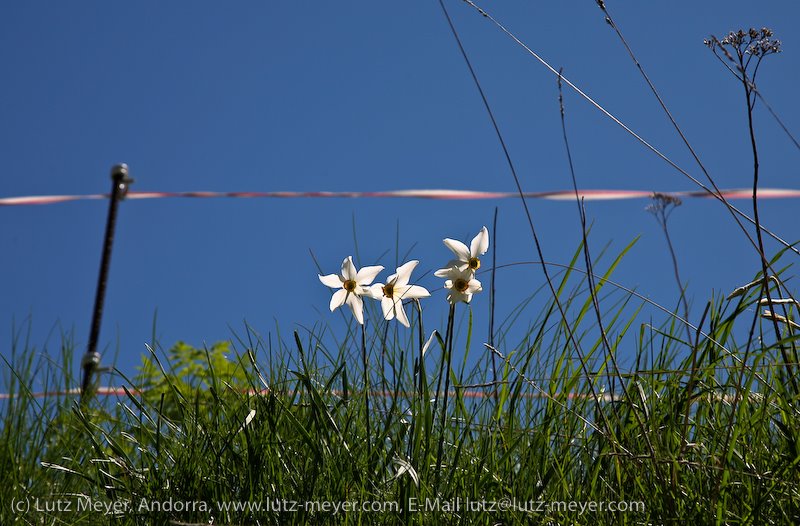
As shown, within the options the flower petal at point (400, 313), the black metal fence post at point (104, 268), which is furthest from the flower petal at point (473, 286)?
the black metal fence post at point (104, 268)

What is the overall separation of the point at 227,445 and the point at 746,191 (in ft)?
13.7

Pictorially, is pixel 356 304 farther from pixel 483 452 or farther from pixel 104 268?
pixel 104 268

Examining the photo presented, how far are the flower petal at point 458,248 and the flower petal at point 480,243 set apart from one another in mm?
14

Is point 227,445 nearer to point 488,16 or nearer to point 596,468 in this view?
point 596,468

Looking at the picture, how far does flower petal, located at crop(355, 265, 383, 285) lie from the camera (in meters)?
1.52

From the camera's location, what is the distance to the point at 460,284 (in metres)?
1.46

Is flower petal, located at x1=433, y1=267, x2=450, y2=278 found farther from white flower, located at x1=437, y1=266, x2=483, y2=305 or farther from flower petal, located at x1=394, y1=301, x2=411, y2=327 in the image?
flower petal, located at x1=394, y1=301, x2=411, y2=327

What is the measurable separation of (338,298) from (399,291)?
0.36ft

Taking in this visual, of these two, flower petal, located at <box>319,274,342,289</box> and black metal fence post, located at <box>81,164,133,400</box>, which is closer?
flower petal, located at <box>319,274,342,289</box>

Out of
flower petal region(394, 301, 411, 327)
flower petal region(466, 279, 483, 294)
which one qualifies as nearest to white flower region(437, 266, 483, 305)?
flower petal region(466, 279, 483, 294)

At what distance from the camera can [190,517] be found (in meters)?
1.51

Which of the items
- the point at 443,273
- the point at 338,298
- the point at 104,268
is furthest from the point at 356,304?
the point at 104,268

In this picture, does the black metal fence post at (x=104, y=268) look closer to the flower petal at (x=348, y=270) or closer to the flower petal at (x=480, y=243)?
the flower petal at (x=348, y=270)

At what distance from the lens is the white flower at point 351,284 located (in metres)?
1.52
